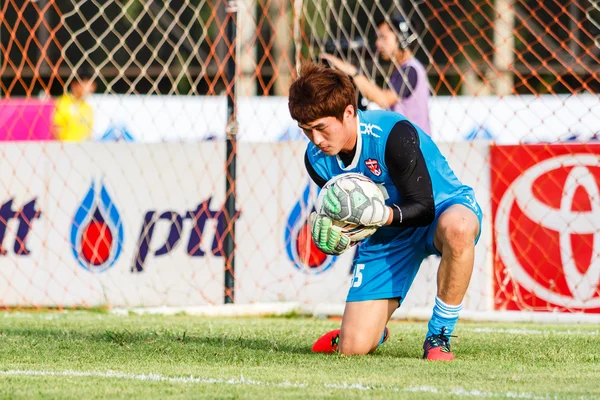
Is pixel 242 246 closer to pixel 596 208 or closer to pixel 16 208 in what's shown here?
pixel 16 208

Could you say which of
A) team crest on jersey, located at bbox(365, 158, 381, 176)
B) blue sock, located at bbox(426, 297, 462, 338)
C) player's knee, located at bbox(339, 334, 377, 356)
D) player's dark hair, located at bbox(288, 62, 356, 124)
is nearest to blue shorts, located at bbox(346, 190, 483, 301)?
player's knee, located at bbox(339, 334, 377, 356)

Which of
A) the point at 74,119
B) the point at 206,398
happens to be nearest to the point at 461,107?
the point at 74,119

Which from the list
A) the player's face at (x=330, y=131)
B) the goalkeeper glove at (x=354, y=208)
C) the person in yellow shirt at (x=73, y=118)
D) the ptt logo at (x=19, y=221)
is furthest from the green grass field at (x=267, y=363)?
the person in yellow shirt at (x=73, y=118)

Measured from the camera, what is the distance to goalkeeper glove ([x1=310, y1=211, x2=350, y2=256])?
16.2 feet

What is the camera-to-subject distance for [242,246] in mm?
8602

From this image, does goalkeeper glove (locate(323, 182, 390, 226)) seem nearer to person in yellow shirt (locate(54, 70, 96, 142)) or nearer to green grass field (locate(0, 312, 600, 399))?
green grass field (locate(0, 312, 600, 399))

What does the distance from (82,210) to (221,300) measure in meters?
1.40

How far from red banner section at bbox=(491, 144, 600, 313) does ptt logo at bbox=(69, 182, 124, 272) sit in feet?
10.1

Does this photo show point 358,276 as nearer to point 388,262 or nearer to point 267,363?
point 388,262

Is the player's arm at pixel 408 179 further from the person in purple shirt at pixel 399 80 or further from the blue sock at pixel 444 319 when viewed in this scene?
the person in purple shirt at pixel 399 80

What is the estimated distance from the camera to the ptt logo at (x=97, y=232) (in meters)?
8.80

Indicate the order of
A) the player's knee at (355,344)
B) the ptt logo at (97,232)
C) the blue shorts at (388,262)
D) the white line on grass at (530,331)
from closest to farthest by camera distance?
the player's knee at (355,344), the blue shorts at (388,262), the white line on grass at (530,331), the ptt logo at (97,232)

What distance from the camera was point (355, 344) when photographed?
17.5 feet

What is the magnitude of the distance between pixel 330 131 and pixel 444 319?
1.08 metres
